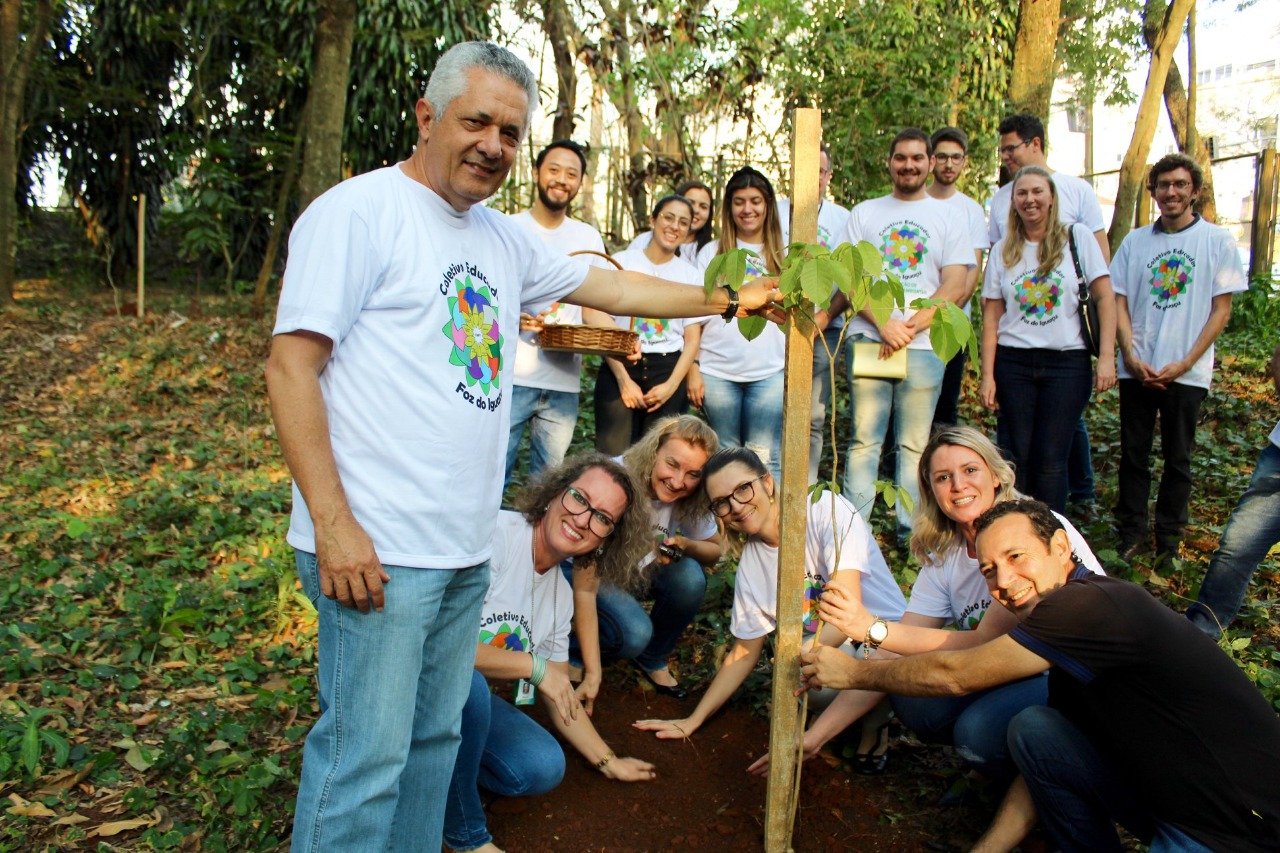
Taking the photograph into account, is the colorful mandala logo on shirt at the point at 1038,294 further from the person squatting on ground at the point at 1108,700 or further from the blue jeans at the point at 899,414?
the person squatting on ground at the point at 1108,700

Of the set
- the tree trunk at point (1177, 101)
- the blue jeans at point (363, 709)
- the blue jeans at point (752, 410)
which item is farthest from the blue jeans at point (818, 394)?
the tree trunk at point (1177, 101)

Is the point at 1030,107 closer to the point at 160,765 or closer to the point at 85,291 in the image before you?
the point at 160,765

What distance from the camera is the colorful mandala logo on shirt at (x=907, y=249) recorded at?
449 centimetres

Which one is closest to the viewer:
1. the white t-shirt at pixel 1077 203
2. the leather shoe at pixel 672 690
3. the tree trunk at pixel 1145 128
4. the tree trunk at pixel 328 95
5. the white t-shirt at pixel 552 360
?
the leather shoe at pixel 672 690

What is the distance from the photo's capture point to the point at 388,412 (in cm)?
189

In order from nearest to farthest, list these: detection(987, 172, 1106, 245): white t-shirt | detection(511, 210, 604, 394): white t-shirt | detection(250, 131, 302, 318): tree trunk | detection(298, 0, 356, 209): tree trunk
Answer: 1. detection(511, 210, 604, 394): white t-shirt
2. detection(987, 172, 1106, 245): white t-shirt
3. detection(298, 0, 356, 209): tree trunk
4. detection(250, 131, 302, 318): tree trunk

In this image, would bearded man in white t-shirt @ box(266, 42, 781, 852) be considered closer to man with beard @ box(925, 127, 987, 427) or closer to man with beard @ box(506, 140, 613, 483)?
man with beard @ box(506, 140, 613, 483)

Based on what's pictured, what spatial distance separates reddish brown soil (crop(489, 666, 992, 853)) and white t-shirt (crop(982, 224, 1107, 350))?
1916 millimetres

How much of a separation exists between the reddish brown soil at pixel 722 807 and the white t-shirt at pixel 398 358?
1.44m

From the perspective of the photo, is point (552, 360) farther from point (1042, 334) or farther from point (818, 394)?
point (1042, 334)

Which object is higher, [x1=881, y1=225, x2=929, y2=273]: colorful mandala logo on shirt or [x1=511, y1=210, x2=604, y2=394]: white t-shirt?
[x1=881, y1=225, x2=929, y2=273]: colorful mandala logo on shirt

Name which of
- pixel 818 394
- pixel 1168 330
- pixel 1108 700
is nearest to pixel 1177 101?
pixel 1168 330

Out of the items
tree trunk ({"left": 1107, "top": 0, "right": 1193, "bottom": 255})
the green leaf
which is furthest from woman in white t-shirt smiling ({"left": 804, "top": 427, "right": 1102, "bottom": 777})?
tree trunk ({"left": 1107, "top": 0, "right": 1193, "bottom": 255})

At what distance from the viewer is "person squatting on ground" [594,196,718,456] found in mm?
4613
